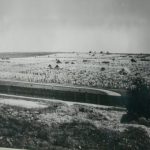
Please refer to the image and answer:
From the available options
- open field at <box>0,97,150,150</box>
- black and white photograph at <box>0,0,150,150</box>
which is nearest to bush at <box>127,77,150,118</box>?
black and white photograph at <box>0,0,150,150</box>

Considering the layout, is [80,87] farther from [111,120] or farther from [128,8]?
[128,8]

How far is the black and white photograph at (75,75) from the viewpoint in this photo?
11.1 ft

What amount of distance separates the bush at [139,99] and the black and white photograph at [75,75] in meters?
0.01

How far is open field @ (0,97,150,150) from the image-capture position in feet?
11.1

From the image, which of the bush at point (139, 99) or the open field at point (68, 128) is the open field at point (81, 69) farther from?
the open field at point (68, 128)

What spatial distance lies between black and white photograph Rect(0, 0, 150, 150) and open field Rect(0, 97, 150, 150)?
0.03 feet

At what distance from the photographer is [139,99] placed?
3.28m

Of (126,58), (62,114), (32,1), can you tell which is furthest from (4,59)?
(126,58)

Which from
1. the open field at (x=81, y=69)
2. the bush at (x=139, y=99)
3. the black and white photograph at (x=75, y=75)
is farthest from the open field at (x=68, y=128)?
the open field at (x=81, y=69)

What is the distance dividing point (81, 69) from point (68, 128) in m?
0.71

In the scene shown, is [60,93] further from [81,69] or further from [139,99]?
[139,99]

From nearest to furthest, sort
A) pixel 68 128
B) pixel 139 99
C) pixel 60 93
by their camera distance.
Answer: pixel 139 99 → pixel 68 128 → pixel 60 93

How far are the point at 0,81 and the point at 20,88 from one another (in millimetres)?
355

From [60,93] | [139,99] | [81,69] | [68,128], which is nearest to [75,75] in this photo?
[81,69]
